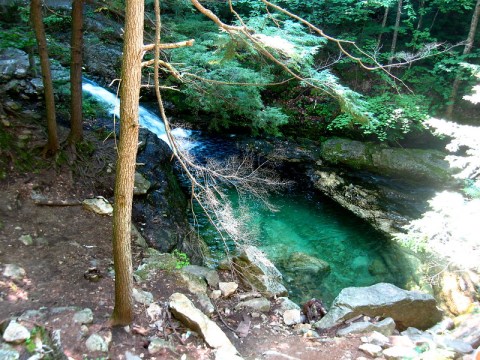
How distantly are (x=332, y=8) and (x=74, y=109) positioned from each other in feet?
41.5

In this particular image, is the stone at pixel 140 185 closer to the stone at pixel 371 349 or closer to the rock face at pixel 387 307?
the rock face at pixel 387 307

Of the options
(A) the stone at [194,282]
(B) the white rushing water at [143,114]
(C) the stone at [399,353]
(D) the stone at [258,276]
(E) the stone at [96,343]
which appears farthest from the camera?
(B) the white rushing water at [143,114]

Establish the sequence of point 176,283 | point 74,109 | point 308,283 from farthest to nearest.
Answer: point 308,283
point 74,109
point 176,283

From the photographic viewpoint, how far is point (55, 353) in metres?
3.63

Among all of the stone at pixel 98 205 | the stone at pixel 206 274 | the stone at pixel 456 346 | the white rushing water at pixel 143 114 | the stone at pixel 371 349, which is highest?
the white rushing water at pixel 143 114

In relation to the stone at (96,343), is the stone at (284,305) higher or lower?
lower

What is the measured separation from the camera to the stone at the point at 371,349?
4.90 m

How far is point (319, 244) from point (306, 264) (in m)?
1.64

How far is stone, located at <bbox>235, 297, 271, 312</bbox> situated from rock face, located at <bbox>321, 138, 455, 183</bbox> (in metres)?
8.09

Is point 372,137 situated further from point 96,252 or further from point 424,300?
point 96,252

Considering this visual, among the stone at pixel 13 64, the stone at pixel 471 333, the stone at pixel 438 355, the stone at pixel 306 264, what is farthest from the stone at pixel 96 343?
the stone at pixel 13 64

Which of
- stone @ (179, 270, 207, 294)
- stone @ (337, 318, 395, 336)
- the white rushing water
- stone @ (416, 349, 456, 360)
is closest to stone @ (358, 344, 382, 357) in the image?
stone @ (337, 318, 395, 336)

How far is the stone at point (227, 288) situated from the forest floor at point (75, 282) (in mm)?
153

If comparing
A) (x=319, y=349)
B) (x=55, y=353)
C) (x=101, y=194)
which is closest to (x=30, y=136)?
(x=101, y=194)
